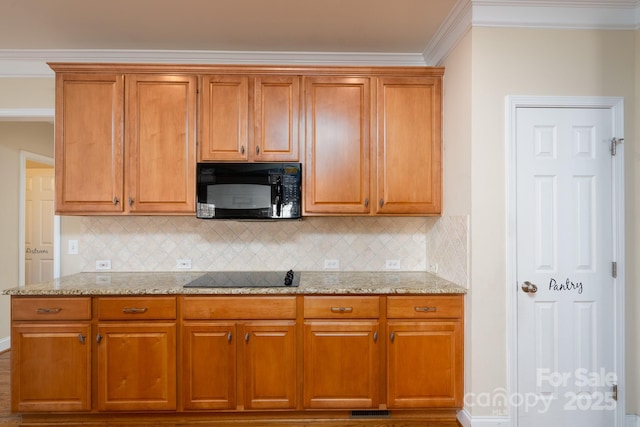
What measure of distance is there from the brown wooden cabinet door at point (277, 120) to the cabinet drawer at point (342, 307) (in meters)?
1.02

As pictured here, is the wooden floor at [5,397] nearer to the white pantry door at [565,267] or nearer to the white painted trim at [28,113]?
the white painted trim at [28,113]

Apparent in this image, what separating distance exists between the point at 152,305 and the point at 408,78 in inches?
91.8

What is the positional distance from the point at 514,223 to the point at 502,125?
1.96 ft

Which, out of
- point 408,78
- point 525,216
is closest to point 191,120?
point 408,78

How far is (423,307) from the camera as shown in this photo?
7.80ft

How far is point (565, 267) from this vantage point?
2.23m

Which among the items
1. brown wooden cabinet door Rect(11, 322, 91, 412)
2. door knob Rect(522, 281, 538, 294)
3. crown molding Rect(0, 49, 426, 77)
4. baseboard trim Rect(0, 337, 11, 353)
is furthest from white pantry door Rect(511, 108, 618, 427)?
baseboard trim Rect(0, 337, 11, 353)

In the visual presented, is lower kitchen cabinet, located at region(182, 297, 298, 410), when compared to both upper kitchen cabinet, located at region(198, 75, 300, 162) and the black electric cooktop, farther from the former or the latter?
upper kitchen cabinet, located at region(198, 75, 300, 162)

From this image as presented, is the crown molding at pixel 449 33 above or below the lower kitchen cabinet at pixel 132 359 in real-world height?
above

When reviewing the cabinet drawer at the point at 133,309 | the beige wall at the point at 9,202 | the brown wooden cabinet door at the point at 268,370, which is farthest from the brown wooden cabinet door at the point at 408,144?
the beige wall at the point at 9,202

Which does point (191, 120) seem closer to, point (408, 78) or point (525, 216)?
point (408, 78)

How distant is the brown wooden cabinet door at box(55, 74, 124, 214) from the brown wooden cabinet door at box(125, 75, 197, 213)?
87mm

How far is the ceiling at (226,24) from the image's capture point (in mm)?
2264

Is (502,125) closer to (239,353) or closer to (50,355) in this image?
(239,353)
